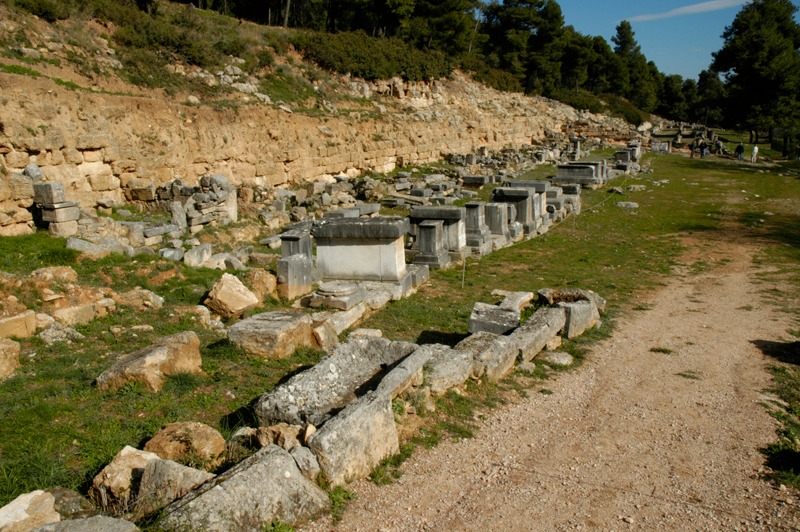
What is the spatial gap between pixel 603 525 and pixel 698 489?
1154 millimetres

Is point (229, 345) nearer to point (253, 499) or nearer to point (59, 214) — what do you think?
point (253, 499)

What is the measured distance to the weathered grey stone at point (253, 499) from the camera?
3953 millimetres

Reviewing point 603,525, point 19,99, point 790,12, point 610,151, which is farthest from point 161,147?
point 790,12

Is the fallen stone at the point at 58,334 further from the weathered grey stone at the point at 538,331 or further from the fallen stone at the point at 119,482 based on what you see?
the weathered grey stone at the point at 538,331

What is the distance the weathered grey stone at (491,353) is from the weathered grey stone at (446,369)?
17 centimetres

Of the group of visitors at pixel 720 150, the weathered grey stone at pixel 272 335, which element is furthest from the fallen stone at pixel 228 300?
the group of visitors at pixel 720 150

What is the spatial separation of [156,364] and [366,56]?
32157 millimetres

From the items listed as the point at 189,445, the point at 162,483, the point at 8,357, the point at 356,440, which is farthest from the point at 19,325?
the point at 356,440

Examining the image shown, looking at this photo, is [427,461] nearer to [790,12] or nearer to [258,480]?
[258,480]

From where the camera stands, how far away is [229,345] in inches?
303

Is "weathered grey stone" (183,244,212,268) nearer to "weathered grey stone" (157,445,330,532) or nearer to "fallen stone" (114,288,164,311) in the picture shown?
"fallen stone" (114,288,164,311)

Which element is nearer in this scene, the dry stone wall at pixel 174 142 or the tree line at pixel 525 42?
the dry stone wall at pixel 174 142

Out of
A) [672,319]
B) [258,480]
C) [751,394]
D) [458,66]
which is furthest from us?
[458,66]

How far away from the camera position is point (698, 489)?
5.24m
